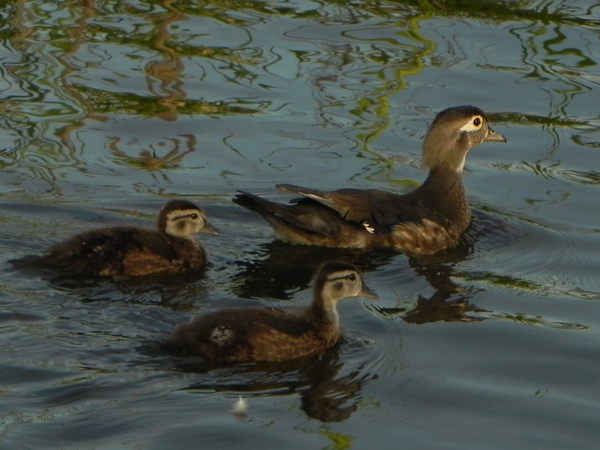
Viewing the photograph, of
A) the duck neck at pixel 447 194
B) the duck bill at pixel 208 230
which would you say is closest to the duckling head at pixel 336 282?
the duck bill at pixel 208 230

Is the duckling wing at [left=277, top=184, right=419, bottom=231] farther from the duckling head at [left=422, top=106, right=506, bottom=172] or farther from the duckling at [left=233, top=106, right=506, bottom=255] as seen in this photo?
the duckling head at [left=422, top=106, right=506, bottom=172]

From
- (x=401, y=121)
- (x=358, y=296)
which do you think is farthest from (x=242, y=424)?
(x=401, y=121)

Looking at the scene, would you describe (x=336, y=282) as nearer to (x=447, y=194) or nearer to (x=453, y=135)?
(x=447, y=194)

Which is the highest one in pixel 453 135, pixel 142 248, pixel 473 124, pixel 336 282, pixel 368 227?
pixel 473 124

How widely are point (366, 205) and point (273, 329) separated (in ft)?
8.75

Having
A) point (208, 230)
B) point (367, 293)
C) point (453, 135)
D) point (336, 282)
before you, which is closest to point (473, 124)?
point (453, 135)

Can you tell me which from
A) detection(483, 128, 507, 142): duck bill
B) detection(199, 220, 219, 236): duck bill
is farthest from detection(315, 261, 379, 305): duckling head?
detection(483, 128, 507, 142): duck bill

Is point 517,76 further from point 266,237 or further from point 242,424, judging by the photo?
point 242,424

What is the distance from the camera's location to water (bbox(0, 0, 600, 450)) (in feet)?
26.6

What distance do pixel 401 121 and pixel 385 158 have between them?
796 millimetres

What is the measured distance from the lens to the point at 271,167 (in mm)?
12586

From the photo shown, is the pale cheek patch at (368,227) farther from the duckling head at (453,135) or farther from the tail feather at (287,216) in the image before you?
the duckling head at (453,135)

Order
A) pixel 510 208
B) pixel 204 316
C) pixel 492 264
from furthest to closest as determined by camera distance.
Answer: pixel 510 208
pixel 492 264
pixel 204 316

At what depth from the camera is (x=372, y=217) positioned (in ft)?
37.5
